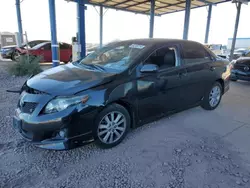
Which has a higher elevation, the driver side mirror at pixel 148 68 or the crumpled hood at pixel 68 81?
the driver side mirror at pixel 148 68

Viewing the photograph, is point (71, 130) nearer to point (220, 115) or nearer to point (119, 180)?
point (119, 180)

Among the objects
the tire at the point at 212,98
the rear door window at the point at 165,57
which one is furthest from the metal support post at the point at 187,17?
the rear door window at the point at 165,57

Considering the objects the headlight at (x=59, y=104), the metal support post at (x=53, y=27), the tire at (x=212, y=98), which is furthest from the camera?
the metal support post at (x=53, y=27)

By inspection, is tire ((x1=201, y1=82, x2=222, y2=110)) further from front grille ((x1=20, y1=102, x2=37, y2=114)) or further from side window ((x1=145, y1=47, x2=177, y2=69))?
front grille ((x1=20, y1=102, x2=37, y2=114))

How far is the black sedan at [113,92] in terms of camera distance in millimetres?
2301

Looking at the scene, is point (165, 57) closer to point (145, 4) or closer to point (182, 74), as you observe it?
point (182, 74)

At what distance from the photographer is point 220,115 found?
4.19m

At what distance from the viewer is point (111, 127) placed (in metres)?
2.71

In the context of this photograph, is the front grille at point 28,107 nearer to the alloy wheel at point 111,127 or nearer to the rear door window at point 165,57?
the alloy wheel at point 111,127

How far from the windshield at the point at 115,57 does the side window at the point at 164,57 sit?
0.22m

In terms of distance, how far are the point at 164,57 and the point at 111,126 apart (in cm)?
152

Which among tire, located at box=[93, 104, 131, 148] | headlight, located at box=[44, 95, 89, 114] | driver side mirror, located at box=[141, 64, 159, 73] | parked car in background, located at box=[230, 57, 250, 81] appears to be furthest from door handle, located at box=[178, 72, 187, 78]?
parked car in background, located at box=[230, 57, 250, 81]

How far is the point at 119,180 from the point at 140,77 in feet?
4.67

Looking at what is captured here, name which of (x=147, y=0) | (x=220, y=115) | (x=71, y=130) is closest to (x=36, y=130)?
(x=71, y=130)
